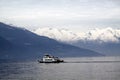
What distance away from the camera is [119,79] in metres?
149

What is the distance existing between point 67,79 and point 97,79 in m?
13.6

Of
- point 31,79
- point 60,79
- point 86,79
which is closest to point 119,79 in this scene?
point 86,79

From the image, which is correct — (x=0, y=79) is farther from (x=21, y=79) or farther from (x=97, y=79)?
(x=97, y=79)

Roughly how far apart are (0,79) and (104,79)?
49130mm

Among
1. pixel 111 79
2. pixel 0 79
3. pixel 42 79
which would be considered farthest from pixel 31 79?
pixel 111 79

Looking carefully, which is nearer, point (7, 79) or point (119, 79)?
point (119, 79)

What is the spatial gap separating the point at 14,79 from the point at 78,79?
3062 centimetres

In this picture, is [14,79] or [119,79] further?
[14,79]

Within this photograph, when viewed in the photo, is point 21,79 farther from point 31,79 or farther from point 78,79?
point 78,79

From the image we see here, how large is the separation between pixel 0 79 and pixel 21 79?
34.1 feet

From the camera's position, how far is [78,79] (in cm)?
15525

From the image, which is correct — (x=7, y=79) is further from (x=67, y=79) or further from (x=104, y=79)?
(x=104, y=79)

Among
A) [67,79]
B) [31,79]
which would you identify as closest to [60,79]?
[67,79]

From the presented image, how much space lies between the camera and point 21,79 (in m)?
159
